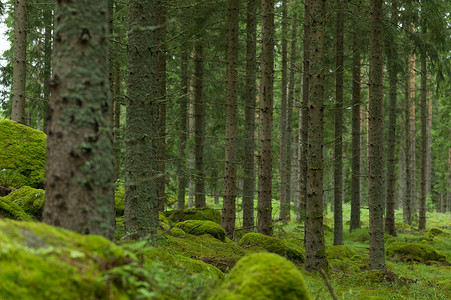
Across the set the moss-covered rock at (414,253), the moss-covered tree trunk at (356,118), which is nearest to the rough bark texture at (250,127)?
the moss-covered tree trunk at (356,118)

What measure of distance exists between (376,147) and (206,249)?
15.9ft

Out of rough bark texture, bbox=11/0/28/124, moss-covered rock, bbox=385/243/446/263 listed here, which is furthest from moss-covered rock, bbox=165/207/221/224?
moss-covered rock, bbox=385/243/446/263

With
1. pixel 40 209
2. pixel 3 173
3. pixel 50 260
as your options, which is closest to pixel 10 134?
pixel 3 173

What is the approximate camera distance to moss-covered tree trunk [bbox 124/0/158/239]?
5.49 metres

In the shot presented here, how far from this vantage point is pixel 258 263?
3100 millimetres

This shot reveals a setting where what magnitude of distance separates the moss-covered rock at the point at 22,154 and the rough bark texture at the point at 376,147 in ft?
28.3

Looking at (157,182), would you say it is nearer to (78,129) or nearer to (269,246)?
(269,246)

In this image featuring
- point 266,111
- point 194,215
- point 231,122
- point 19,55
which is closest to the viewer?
point 266,111

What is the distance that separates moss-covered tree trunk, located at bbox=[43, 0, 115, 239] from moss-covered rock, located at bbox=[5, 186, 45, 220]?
16.0ft

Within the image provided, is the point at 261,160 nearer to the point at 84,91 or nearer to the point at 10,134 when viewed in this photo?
the point at 10,134

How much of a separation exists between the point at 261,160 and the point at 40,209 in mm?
6136

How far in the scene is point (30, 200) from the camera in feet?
24.1

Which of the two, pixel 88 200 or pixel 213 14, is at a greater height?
pixel 213 14

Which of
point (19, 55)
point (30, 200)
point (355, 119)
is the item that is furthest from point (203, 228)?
point (355, 119)
